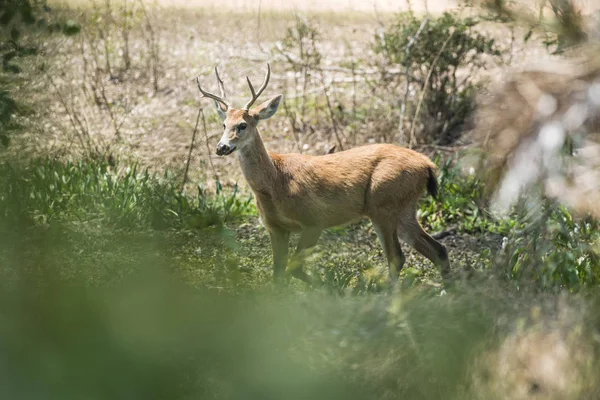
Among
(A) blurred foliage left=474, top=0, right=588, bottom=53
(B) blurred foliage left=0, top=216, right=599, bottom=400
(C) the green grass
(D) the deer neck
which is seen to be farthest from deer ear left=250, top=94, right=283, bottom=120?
(A) blurred foliage left=474, top=0, right=588, bottom=53

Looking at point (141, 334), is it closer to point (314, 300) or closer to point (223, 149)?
point (314, 300)

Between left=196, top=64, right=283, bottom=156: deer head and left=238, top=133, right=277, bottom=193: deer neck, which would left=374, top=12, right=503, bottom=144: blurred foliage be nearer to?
left=196, top=64, right=283, bottom=156: deer head

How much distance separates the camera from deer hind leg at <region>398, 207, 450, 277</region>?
722cm

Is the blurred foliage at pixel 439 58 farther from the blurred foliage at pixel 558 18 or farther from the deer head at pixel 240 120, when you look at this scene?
the blurred foliage at pixel 558 18

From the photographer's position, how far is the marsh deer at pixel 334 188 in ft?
23.1

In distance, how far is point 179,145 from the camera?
36.2 ft

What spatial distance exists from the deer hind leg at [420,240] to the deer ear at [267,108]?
140 cm

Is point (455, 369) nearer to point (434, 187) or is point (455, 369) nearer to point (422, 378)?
point (422, 378)

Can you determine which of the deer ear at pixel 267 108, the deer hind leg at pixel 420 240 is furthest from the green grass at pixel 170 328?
the deer ear at pixel 267 108

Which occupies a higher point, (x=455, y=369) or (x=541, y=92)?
(x=541, y=92)

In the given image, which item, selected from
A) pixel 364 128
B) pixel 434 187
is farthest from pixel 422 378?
pixel 364 128

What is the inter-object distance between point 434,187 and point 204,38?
7788 mm

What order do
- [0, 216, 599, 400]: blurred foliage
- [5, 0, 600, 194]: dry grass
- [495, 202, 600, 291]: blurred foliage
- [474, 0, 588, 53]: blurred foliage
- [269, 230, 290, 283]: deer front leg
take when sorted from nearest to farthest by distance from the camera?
[0, 216, 599, 400]: blurred foliage → [474, 0, 588, 53]: blurred foliage → [495, 202, 600, 291]: blurred foliage → [269, 230, 290, 283]: deer front leg → [5, 0, 600, 194]: dry grass

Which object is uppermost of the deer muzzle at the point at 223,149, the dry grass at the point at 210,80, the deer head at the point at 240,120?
the deer head at the point at 240,120
